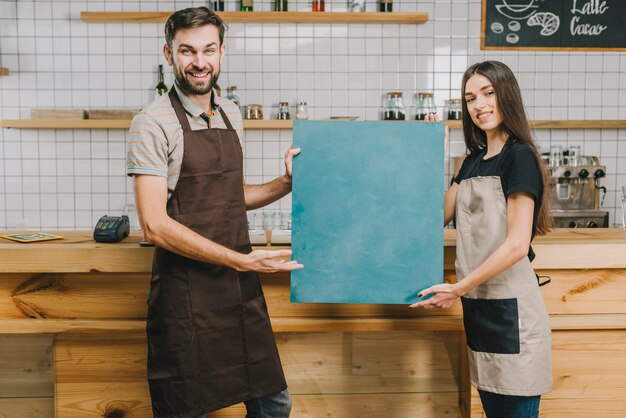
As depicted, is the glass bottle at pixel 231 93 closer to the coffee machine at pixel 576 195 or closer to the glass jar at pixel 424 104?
the glass jar at pixel 424 104

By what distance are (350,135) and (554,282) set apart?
0.92 m

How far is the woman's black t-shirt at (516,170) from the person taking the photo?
1.55 meters

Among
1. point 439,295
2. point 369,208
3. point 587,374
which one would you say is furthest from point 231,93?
point 587,374

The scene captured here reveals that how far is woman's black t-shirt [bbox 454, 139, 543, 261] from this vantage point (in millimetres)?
1554

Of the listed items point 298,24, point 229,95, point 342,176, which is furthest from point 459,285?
point 298,24

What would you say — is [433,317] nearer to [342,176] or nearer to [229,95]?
[342,176]

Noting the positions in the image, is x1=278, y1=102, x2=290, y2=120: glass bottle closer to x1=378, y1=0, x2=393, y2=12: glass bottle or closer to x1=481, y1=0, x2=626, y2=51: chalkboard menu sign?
x1=378, y1=0, x2=393, y2=12: glass bottle

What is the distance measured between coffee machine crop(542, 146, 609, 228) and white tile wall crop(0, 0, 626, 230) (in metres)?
0.48

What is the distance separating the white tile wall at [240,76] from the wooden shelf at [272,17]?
0.14 m

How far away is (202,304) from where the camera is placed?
5.44 feet

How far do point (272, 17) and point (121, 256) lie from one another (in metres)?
2.21

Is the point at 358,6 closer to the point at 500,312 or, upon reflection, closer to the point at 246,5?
the point at 246,5

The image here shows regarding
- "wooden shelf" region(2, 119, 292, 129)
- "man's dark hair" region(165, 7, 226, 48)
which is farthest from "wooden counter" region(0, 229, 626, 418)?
"wooden shelf" region(2, 119, 292, 129)

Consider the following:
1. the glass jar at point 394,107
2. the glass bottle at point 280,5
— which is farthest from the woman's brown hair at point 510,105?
the glass bottle at point 280,5
